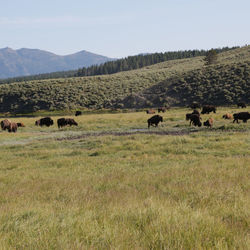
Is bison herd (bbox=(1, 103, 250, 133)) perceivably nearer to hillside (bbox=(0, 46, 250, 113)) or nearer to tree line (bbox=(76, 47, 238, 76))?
hillside (bbox=(0, 46, 250, 113))

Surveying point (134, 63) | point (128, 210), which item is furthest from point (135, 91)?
point (134, 63)

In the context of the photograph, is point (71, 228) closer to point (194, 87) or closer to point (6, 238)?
point (6, 238)

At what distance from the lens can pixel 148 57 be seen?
191 metres

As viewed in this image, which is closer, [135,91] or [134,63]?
[135,91]

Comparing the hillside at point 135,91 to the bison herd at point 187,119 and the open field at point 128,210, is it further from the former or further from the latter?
the open field at point 128,210

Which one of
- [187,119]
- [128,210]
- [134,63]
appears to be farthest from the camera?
[134,63]

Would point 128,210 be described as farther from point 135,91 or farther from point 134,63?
point 134,63

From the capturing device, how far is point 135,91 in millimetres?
80125

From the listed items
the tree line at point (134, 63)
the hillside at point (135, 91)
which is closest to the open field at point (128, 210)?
the hillside at point (135, 91)

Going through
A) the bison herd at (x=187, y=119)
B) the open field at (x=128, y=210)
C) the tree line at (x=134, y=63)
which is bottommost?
the bison herd at (x=187, y=119)

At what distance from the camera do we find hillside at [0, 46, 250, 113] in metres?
62.4

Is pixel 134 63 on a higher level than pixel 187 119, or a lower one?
higher

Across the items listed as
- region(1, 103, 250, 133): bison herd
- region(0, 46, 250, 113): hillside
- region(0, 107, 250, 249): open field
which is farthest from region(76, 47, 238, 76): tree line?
region(0, 107, 250, 249): open field

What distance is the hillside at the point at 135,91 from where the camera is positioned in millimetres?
62438
